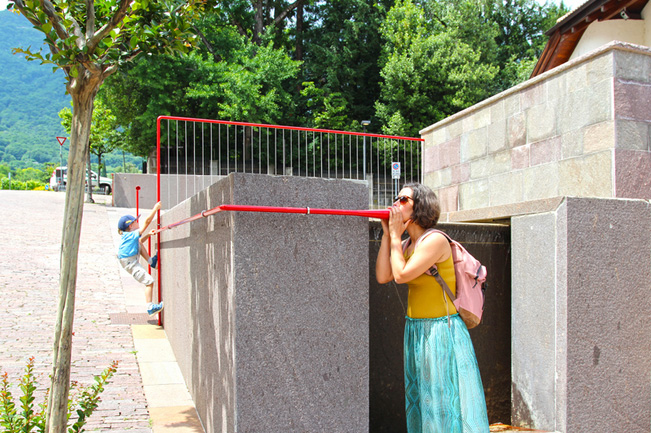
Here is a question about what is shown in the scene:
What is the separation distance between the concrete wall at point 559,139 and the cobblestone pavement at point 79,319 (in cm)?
318

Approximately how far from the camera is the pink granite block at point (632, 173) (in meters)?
4.63

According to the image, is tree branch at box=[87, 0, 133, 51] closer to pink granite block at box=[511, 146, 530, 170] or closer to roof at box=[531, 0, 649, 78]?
pink granite block at box=[511, 146, 530, 170]

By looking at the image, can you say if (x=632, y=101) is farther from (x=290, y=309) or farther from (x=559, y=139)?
(x=290, y=309)

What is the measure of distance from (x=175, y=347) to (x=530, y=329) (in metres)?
3.61

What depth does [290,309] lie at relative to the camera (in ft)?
9.53

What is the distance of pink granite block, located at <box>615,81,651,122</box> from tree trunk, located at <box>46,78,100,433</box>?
4003 millimetres

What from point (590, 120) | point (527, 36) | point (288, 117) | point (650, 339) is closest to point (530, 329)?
point (650, 339)

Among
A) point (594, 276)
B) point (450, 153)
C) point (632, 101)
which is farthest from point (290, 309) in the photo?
point (450, 153)

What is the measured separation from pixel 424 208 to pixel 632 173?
252cm

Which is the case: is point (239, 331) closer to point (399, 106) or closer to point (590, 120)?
point (590, 120)

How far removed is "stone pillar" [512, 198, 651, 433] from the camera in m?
3.64

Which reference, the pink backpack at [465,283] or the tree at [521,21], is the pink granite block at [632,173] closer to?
the pink backpack at [465,283]

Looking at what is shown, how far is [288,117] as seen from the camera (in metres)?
32.3

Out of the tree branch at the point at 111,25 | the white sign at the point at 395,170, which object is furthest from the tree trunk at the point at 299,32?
the tree branch at the point at 111,25
